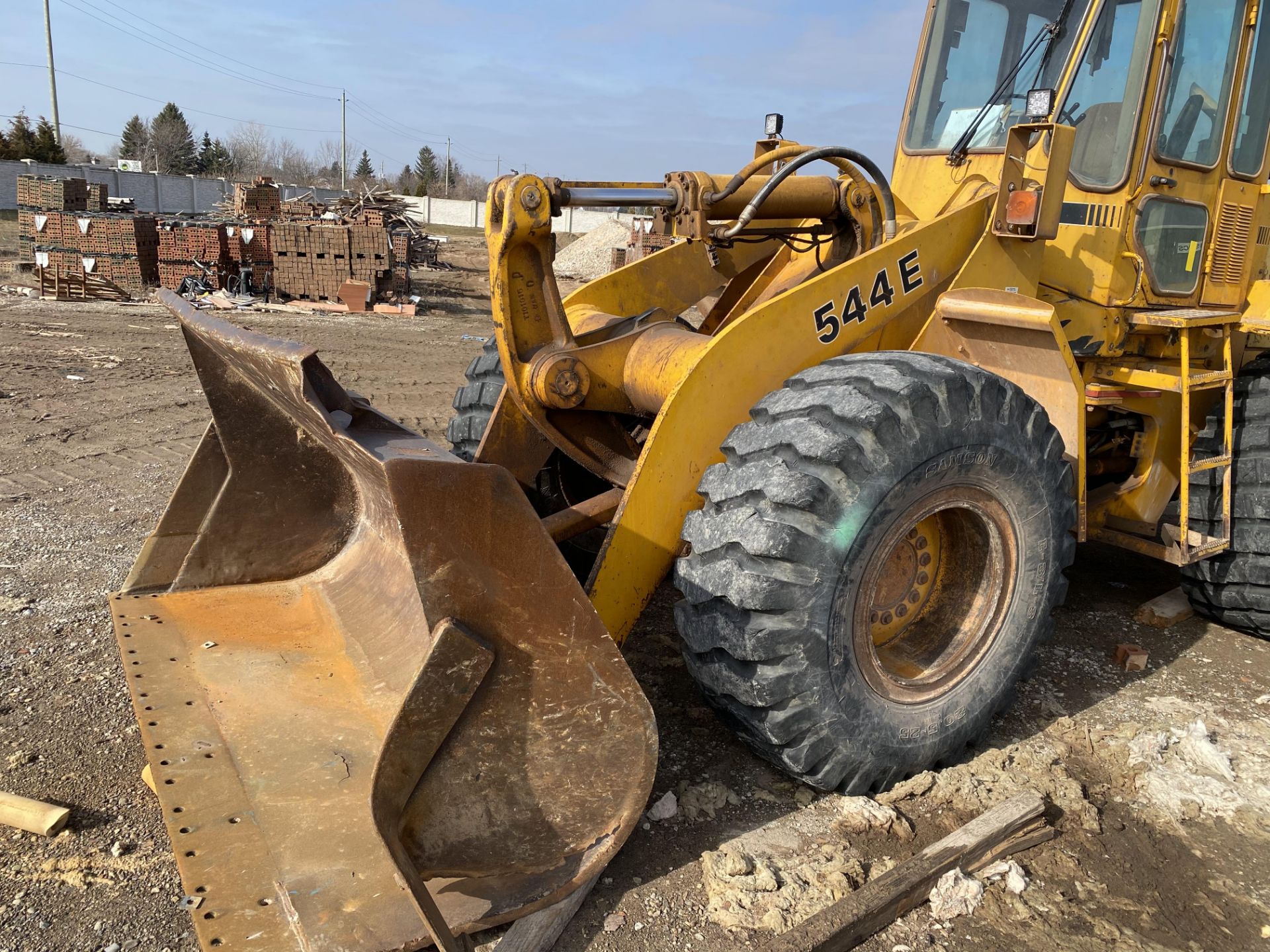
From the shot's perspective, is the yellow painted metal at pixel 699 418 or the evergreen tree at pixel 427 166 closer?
the yellow painted metal at pixel 699 418

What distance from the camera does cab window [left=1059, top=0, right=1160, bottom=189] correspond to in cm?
386

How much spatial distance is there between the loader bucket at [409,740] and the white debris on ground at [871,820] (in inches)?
35.3

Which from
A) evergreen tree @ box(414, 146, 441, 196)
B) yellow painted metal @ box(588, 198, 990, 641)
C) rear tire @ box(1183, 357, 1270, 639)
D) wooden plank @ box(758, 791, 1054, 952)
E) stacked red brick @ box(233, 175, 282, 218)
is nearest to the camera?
wooden plank @ box(758, 791, 1054, 952)

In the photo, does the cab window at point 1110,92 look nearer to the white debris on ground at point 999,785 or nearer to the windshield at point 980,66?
the windshield at point 980,66

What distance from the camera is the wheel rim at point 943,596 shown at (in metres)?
3.27

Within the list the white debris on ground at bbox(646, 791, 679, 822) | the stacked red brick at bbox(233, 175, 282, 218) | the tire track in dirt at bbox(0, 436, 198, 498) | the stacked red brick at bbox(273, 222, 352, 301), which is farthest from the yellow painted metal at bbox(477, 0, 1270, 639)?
the stacked red brick at bbox(233, 175, 282, 218)

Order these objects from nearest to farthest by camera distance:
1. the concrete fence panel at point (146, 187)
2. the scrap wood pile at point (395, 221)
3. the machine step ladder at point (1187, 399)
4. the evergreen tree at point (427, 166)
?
the machine step ladder at point (1187, 399) < the scrap wood pile at point (395, 221) < the concrete fence panel at point (146, 187) < the evergreen tree at point (427, 166)

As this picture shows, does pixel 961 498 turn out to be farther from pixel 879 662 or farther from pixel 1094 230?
pixel 1094 230

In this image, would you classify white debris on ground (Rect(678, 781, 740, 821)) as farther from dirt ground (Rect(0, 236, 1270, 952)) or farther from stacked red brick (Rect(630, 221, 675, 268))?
stacked red brick (Rect(630, 221, 675, 268))

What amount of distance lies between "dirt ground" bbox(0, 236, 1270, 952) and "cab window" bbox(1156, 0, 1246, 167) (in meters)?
2.36

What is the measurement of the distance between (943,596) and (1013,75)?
7.79ft

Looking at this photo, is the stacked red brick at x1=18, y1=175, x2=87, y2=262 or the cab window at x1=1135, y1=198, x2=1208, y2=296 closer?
the cab window at x1=1135, y1=198, x2=1208, y2=296

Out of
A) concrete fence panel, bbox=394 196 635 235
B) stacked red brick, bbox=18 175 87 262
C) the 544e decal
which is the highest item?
concrete fence panel, bbox=394 196 635 235

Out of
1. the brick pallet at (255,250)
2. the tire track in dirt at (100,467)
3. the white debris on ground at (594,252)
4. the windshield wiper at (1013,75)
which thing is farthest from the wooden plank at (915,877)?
the white debris on ground at (594,252)
